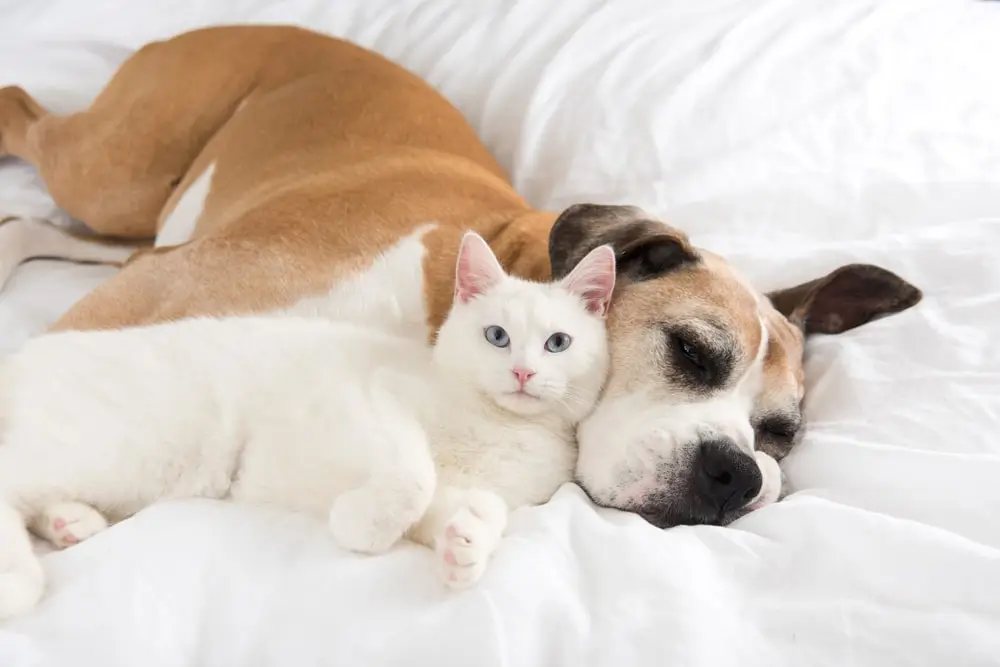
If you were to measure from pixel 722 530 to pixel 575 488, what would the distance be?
226 mm

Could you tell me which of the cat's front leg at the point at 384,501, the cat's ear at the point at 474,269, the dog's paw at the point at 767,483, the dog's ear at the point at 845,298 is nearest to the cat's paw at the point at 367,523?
the cat's front leg at the point at 384,501

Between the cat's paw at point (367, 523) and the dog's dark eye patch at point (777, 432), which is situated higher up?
the cat's paw at point (367, 523)

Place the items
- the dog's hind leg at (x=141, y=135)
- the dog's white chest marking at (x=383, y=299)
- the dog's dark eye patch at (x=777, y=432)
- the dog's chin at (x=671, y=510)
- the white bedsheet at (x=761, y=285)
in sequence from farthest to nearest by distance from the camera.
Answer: the dog's hind leg at (x=141, y=135) → the dog's white chest marking at (x=383, y=299) → the dog's dark eye patch at (x=777, y=432) → the dog's chin at (x=671, y=510) → the white bedsheet at (x=761, y=285)

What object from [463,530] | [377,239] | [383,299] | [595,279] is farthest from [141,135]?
[463,530]

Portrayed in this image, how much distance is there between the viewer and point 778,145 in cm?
219

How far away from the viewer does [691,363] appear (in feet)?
4.78

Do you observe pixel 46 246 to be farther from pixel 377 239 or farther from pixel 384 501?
pixel 384 501

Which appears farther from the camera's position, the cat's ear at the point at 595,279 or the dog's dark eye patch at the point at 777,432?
the dog's dark eye patch at the point at 777,432

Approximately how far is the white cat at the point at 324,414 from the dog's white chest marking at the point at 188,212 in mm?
890

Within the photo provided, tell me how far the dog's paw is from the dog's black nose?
0.02 meters

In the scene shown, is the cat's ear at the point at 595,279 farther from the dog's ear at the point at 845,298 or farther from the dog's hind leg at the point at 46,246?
the dog's hind leg at the point at 46,246

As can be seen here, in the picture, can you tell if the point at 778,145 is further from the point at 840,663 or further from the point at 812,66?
the point at 840,663

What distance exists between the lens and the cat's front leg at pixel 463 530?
102 centimetres

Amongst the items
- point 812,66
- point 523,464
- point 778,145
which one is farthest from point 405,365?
point 812,66
